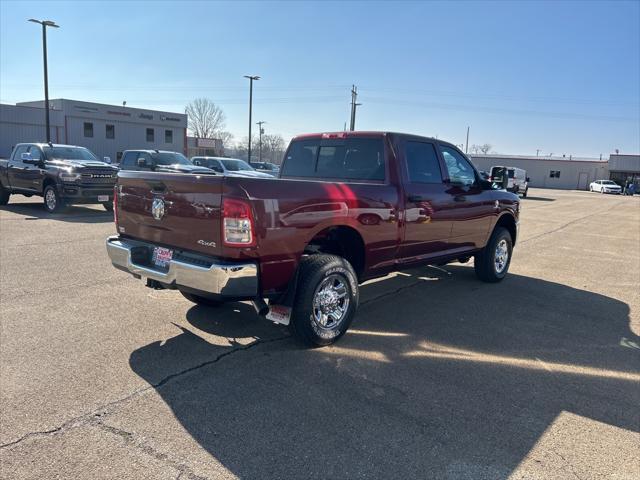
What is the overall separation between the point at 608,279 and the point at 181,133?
52.3 m

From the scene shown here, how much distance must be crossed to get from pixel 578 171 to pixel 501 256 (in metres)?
68.1

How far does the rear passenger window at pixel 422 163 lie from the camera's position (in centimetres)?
537

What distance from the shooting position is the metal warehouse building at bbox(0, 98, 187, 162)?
42.3 m

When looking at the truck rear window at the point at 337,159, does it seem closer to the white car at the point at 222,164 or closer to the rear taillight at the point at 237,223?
the rear taillight at the point at 237,223

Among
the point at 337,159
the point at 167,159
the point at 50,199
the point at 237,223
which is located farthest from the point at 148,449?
the point at 167,159

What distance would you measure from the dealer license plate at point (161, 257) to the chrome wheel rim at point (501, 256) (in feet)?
16.0

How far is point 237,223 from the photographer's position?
3600mm

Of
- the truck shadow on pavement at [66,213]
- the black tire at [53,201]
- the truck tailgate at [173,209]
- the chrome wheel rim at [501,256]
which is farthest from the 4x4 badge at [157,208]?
the black tire at [53,201]

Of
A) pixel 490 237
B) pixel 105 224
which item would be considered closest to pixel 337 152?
pixel 490 237

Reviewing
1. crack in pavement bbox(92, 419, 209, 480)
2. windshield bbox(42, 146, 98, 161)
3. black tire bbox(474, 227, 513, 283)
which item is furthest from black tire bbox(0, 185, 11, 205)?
crack in pavement bbox(92, 419, 209, 480)

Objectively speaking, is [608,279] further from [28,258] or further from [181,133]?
[181,133]

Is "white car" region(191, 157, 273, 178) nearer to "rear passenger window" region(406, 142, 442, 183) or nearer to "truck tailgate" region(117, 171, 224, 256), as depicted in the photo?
"rear passenger window" region(406, 142, 442, 183)

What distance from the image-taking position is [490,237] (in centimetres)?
701

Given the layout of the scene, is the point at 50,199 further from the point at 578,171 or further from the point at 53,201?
the point at 578,171
